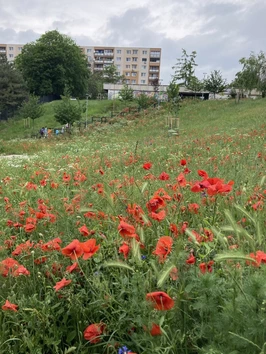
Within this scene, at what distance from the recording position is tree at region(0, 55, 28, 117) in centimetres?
4496

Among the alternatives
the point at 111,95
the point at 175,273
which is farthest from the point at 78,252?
the point at 111,95

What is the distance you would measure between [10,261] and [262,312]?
47.9 inches

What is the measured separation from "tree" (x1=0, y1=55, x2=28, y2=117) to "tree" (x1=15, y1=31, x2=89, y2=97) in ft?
30.9

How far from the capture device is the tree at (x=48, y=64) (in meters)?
58.0

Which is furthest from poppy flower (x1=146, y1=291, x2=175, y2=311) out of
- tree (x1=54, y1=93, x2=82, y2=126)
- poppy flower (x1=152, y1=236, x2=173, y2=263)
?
tree (x1=54, y1=93, x2=82, y2=126)

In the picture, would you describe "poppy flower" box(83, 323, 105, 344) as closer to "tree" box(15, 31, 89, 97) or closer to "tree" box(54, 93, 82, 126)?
"tree" box(54, 93, 82, 126)

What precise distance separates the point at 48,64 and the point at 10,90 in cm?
1488

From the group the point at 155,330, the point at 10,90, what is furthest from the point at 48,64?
the point at 155,330

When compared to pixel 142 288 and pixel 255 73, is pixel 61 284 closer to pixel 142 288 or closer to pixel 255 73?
pixel 142 288

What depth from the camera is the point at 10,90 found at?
1813 inches

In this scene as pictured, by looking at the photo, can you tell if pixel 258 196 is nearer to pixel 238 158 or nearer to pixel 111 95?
pixel 238 158

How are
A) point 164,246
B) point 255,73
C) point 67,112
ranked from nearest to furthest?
point 164,246
point 67,112
point 255,73

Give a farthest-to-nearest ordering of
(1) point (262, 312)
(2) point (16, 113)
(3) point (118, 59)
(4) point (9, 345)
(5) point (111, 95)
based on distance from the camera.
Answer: (3) point (118, 59), (5) point (111, 95), (2) point (16, 113), (4) point (9, 345), (1) point (262, 312)

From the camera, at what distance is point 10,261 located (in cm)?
174
